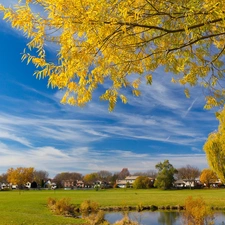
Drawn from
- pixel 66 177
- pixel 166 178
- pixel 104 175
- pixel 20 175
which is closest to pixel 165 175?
pixel 166 178

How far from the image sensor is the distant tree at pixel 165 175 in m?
93.8

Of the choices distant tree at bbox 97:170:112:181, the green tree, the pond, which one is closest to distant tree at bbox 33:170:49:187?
distant tree at bbox 97:170:112:181

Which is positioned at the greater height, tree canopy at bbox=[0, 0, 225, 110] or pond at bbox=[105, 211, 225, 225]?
tree canopy at bbox=[0, 0, 225, 110]

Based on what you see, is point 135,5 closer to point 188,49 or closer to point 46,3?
point 46,3

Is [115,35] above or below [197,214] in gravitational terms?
above

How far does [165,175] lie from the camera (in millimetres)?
94188

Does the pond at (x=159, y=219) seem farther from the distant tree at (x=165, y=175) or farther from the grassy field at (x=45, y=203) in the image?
the distant tree at (x=165, y=175)

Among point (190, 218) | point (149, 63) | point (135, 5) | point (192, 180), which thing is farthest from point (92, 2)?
point (192, 180)

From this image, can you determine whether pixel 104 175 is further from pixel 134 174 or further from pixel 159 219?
pixel 159 219

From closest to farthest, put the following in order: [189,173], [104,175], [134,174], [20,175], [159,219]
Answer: [159,219] < [20,175] < [189,173] < [104,175] < [134,174]

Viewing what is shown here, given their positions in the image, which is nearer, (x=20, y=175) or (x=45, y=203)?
(x=45, y=203)

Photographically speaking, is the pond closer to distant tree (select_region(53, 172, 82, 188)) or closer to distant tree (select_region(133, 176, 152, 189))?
distant tree (select_region(133, 176, 152, 189))

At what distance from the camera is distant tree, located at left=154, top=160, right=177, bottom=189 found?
308ft

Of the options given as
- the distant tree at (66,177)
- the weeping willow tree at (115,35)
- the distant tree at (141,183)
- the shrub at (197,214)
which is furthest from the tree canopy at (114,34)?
the distant tree at (66,177)
